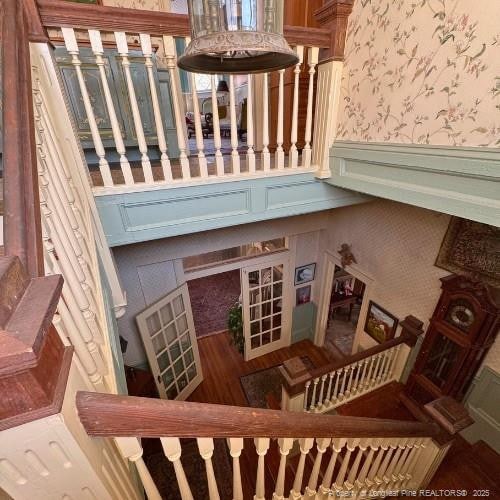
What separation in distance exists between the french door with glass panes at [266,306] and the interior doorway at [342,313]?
79cm

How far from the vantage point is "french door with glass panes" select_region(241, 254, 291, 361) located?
12.0ft

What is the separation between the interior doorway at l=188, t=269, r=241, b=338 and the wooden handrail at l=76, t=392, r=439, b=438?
4049 millimetres

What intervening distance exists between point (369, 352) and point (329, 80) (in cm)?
229

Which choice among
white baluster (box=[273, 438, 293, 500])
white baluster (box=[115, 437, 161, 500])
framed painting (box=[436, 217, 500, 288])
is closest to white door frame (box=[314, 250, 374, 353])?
framed painting (box=[436, 217, 500, 288])

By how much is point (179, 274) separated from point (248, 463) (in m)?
1.97

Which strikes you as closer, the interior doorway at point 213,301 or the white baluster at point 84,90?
the white baluster at point 84,90

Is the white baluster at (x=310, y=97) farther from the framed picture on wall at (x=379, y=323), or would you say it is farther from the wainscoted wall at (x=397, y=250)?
the framed picture on wall at (x=379, y=323)

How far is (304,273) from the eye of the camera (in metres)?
3.93

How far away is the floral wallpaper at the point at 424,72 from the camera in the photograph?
1.11 metres

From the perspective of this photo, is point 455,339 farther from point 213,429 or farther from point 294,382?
point 213,429

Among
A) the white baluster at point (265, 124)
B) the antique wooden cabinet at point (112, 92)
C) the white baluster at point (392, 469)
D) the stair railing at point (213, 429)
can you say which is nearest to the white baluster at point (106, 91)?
the white baluster at point (265, 124)

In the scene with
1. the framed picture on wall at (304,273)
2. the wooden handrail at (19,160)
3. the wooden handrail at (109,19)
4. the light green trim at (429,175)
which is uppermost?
the wooden handrail at (109,19)

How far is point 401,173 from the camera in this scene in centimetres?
155

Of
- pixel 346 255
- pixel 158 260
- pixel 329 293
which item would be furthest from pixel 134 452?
pixel 329 293
